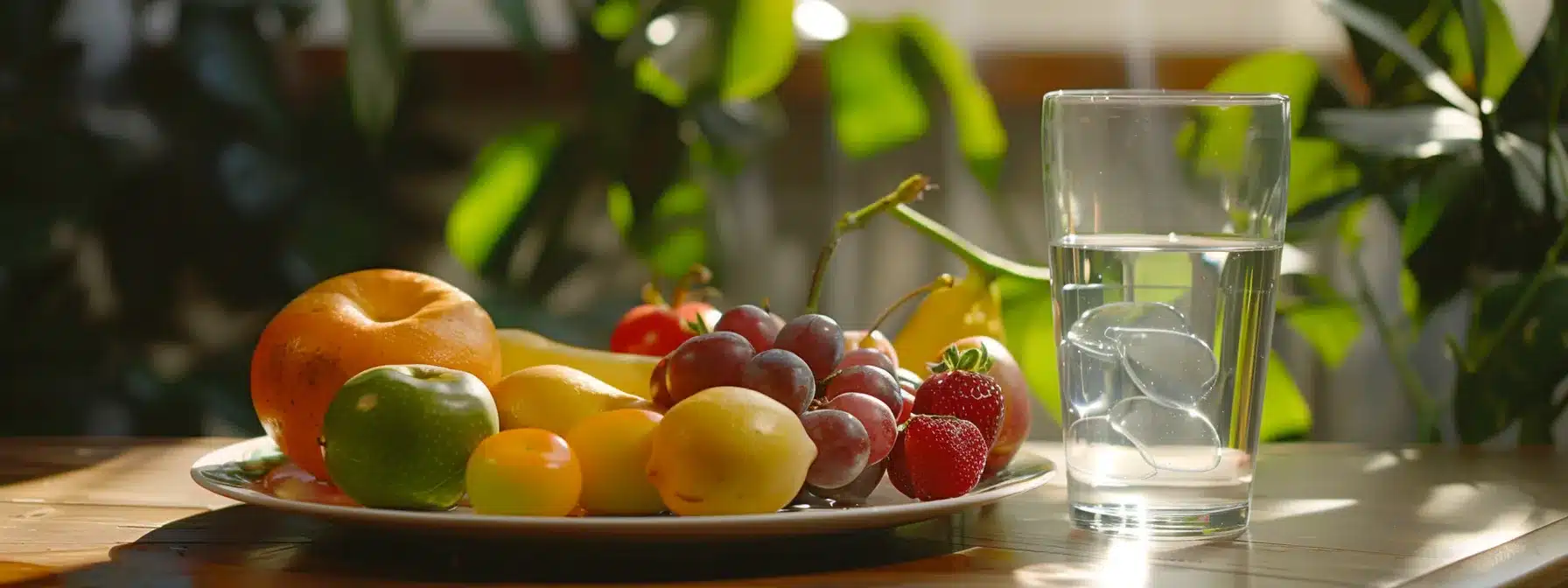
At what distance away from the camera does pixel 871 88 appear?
1.77 meters

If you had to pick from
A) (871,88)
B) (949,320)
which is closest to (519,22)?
(871,88)

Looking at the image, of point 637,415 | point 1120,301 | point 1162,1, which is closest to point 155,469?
point 637,415

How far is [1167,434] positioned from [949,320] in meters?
0.36

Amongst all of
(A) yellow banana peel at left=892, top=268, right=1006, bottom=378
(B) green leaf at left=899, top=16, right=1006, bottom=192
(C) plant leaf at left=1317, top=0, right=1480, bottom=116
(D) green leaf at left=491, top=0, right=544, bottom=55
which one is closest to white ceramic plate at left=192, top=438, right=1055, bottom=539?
(A) yellow banana peel at left=892, top=268, right=1006, bottom=378

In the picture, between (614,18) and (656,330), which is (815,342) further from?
(614,18)

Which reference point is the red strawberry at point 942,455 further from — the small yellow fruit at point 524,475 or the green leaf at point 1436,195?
the green leaf at point 1436,195

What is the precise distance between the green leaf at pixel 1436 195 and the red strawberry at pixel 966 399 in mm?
759

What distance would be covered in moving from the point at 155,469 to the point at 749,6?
94 cm

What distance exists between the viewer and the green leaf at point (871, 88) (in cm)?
175

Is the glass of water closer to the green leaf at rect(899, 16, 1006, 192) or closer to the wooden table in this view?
the wooden table

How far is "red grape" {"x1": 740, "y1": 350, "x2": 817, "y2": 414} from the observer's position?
733 millimetres

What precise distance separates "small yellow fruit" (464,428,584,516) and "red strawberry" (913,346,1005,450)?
0.67 feet

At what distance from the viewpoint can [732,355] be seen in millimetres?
763

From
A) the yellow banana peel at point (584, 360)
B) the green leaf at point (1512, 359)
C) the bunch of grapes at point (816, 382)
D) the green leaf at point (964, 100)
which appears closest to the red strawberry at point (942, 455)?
the bunch of grapes at point (816, 382)
